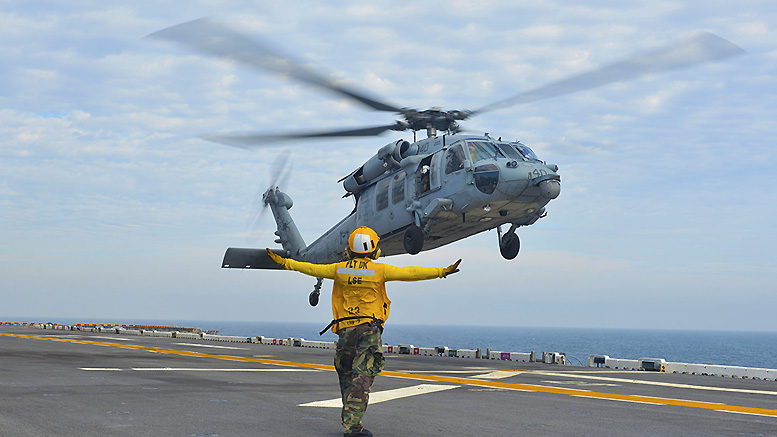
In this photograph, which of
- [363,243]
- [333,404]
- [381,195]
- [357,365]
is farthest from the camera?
[381,195]

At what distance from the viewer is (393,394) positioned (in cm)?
970

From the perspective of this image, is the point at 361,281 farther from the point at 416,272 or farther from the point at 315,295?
the point at 315,295

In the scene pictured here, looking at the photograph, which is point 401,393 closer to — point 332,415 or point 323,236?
point 332,415

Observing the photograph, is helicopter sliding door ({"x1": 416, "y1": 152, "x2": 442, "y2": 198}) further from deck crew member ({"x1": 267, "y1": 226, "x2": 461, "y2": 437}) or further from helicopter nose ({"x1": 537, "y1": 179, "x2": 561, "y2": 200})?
deck crew member ({"x1": 267, "y1": 226, "x2": 461, "y2": 437})

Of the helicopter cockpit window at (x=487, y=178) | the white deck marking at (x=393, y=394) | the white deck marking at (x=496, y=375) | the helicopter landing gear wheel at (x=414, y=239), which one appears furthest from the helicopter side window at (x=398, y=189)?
the white deck marking at (x=393, y=394)

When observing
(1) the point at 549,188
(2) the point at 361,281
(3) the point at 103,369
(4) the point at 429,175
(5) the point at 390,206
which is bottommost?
(3) the point at 103,369

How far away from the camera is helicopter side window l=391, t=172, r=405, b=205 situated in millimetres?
19391

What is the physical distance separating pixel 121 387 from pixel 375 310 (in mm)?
5176

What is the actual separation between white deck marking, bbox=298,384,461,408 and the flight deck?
0.06 feet

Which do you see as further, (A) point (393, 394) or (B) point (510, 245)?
(B) point (510, 245)

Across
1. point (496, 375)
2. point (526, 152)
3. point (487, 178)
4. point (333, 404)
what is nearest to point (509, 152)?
point (526, 152)

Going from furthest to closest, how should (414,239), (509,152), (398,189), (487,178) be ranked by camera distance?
(398,189)
(414,239)
(509,152)
(487,178)

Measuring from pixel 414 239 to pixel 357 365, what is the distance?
41.3 feet

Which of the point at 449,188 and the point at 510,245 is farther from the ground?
the point at 449,188
